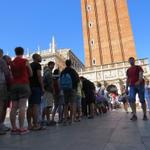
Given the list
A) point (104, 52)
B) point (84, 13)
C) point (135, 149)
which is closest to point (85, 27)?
point (84, 13)

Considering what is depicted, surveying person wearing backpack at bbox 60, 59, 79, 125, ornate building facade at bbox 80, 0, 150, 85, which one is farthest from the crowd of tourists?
ornate building facade at bbox 80, 0, 150, 85

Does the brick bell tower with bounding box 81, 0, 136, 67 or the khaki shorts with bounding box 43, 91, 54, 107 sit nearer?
the khaki shorts with bounding box 43, 91, 54, 107

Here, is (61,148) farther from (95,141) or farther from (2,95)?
(2,95)

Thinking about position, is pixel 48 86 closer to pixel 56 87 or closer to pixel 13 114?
pixel 56 87

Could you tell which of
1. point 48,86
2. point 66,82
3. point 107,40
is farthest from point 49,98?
point 107,40

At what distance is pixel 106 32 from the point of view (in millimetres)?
45656

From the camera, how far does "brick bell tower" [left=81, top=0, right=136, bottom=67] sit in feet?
146

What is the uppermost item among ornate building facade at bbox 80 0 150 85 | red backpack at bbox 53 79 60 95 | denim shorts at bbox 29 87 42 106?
ornate building facade at bbox 80 0 150 85

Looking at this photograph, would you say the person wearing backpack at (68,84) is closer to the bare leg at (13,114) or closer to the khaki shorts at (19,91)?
the khaki shorts at (19,91)

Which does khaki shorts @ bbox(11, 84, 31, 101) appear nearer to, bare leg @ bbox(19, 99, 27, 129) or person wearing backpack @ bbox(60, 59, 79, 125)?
bare leg @ bbox(19, 99, 27, 129)

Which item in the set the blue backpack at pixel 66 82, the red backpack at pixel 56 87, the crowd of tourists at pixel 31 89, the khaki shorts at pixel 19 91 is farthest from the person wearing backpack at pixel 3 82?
the red backpack at pixel 56 87

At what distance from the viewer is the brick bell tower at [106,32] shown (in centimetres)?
4438

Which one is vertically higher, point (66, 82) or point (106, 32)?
point (106, 32)

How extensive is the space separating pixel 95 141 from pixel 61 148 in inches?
24.4
